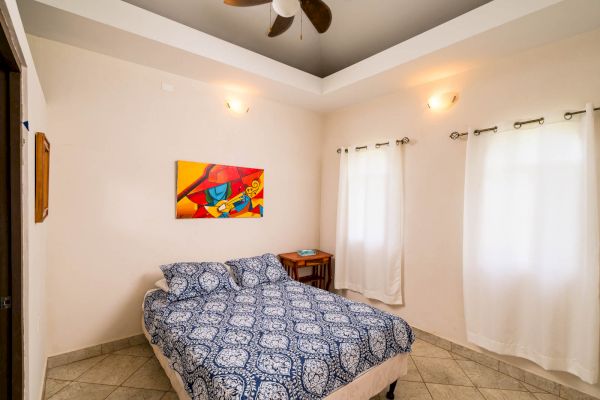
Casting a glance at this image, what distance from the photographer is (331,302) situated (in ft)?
8.00

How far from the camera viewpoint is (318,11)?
1.93 meters

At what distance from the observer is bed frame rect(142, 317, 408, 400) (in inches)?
66.9

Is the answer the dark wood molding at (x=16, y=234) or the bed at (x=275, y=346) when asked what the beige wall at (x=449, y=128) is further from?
the dark wood molding at (x=16, y=234)

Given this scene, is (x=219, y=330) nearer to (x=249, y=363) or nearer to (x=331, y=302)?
(x=249, y=363)

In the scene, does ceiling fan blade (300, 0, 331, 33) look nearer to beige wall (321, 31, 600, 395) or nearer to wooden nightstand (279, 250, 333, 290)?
beige wall (321, 31, 600, 395)

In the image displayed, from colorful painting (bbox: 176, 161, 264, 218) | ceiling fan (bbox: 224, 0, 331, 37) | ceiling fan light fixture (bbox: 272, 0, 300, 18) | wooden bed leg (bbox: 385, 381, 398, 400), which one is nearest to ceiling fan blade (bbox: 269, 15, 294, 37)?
ceiling fan (bbox: 224, 0, 331, 37)

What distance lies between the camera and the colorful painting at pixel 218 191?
2.95 metres

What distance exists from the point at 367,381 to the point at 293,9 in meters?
2.36

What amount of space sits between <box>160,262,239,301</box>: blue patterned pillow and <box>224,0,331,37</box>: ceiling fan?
208 centimetres

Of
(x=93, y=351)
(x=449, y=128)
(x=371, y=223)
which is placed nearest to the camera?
(x=93, y=351)

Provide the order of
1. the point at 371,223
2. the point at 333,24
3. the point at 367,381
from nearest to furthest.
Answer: the point at 367,381 < the point at 333,24 < the point at 371,223

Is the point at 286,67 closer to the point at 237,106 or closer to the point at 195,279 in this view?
the point at 237,106

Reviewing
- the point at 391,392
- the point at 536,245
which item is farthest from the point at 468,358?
the point at 536,245

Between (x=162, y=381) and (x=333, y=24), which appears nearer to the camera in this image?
(x=162, y=381)
